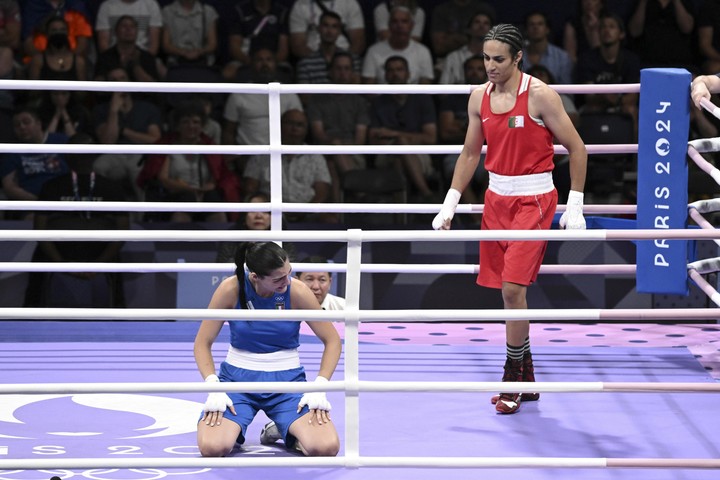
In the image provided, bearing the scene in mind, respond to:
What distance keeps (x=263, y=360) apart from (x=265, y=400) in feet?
0.50

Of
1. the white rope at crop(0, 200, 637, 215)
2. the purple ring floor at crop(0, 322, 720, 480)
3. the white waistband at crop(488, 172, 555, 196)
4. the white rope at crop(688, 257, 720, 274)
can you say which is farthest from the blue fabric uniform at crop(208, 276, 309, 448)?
the white rope at crop(688, 257, 720, 274)

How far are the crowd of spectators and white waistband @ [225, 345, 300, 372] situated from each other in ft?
11.6

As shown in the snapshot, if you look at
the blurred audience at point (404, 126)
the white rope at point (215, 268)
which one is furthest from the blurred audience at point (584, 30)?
the white rope at point (215, 268)

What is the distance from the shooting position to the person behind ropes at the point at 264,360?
440cm

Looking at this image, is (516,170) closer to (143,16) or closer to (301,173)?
(301,173)

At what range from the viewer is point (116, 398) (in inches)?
206

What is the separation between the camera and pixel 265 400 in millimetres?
4672

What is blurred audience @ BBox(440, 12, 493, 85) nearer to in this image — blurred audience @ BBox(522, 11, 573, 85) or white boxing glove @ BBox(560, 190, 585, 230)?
blurred audience @ BBox(522, 11, 573, 85)

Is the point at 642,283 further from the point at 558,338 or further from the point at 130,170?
the point at 130,170

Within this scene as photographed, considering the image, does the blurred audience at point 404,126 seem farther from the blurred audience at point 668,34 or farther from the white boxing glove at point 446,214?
the white boxing glove at point 446,214

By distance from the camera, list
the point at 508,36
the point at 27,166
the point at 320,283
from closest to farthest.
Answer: the point at 508,36
the point at 320,283
the point at 27,166

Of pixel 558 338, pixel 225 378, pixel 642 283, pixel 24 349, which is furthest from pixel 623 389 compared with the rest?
pixel 24 349

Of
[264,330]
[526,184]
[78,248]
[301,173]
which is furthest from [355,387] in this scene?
[301,173]

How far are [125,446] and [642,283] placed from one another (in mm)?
2146
